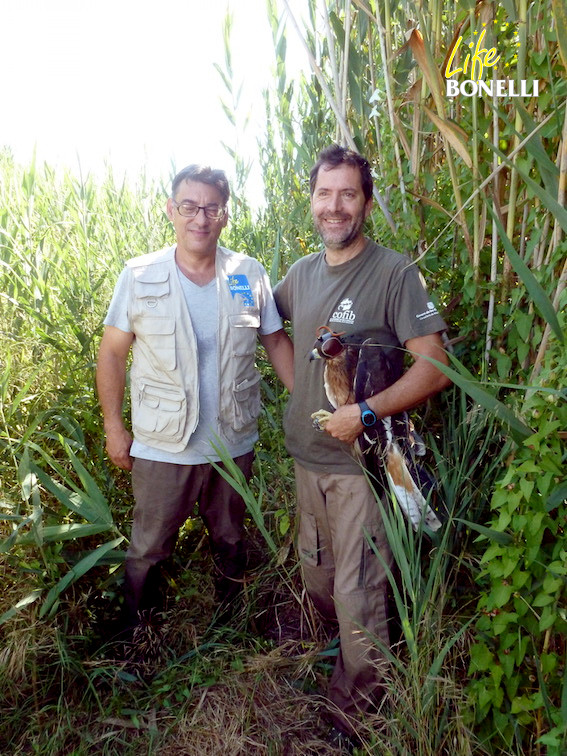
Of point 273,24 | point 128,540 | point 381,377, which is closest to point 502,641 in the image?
point 381,377

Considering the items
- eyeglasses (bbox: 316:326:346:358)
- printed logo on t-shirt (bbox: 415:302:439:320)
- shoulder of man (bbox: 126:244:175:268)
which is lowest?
eyeglasses (bbox: 316:326:346:358)

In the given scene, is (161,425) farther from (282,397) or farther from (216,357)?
(282,397)

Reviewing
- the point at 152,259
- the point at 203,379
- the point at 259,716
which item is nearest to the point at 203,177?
the point at 152,259

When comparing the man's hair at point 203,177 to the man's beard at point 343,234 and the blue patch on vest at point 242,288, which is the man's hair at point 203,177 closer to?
the blue patch on vest at point 242,288

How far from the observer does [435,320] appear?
2.24 m

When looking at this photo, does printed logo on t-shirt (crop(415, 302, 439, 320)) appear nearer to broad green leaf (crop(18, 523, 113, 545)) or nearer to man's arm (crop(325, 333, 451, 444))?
man's arm (crop(325, 333, 451, 444))

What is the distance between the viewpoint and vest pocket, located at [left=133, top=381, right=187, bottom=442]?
254 centimetres

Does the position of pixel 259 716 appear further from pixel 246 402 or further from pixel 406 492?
pixel 246 402

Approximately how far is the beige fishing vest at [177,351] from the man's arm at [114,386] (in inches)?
2.2

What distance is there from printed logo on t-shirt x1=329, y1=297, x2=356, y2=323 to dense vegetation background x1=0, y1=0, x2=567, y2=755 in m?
0.38

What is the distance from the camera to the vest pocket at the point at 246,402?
265cm

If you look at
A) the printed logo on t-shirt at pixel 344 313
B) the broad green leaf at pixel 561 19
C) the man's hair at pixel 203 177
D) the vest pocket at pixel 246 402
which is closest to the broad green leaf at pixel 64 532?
the vest pocket at pixel 246 402

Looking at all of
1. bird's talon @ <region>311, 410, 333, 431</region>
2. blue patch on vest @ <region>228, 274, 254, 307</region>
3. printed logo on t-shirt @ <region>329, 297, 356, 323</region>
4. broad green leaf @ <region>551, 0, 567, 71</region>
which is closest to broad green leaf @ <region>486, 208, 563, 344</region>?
broad green leaf @ <region>551, 0, 567, 71</region>

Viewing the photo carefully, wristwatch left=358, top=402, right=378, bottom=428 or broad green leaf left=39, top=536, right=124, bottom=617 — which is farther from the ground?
wristwatch left=358, top=402, right=378, bottom=428
